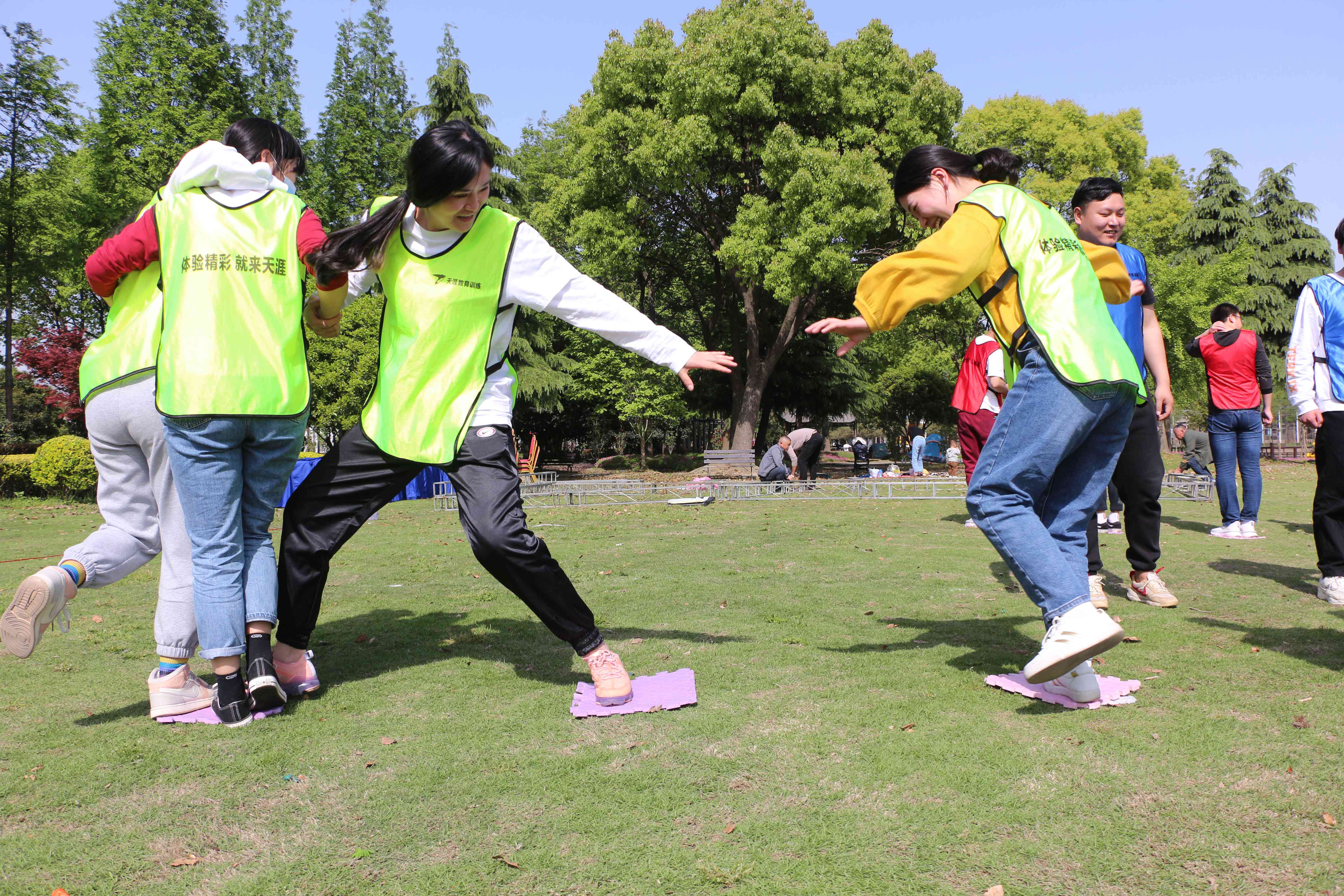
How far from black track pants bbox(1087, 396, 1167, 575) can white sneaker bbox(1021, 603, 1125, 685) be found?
2.43 metres

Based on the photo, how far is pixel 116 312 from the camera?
11.6 ft

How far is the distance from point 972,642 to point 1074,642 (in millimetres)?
1404

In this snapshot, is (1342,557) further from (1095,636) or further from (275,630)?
(275,630)

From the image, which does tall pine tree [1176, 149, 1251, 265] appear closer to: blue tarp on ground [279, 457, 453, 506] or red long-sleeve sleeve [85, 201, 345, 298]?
blue tarp on ground [279, 457, 453, 506]

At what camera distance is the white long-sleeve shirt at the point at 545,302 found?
347 centimetres

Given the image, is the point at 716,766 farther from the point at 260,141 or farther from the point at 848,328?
the point at 260,141

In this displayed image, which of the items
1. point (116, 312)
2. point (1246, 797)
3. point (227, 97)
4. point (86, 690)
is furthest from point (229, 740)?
point (227, 97)

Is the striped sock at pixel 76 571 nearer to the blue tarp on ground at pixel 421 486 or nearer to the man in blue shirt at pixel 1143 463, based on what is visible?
the man in blue shirt at pixel 1143 463

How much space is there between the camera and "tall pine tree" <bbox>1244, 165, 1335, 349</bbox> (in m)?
37.7

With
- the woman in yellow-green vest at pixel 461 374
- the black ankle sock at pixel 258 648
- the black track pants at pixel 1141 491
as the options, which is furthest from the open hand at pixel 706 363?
the black track pants at pixel 1141 491

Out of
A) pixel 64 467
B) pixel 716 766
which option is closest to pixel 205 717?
pixel 716 766

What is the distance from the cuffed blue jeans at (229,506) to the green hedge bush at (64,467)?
15223mm

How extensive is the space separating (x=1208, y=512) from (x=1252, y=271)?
34.1 meters

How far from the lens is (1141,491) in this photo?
5301 mm
